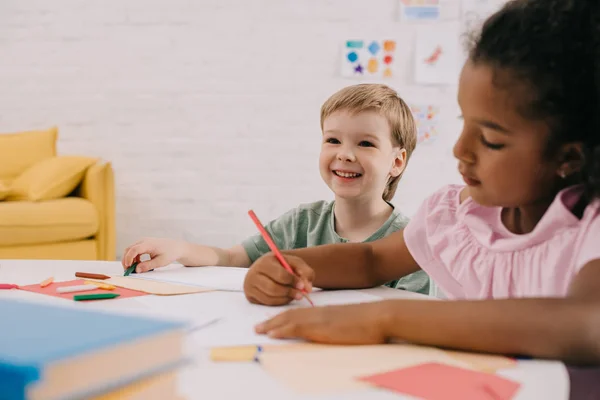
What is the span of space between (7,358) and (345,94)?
1218 mm

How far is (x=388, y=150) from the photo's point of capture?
4.88 ft

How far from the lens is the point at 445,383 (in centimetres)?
48

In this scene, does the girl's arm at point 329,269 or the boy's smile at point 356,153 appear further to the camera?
the boy's smile at point 356,153

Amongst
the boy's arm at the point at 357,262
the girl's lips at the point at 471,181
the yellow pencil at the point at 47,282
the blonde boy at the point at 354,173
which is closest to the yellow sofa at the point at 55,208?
the blonde boy at the point at 354,173

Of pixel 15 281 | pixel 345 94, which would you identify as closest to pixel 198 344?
pixel 15 281

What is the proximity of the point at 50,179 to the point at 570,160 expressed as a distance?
Result: 2746 millimetres

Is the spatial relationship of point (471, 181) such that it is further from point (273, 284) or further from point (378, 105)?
point (378, 105)

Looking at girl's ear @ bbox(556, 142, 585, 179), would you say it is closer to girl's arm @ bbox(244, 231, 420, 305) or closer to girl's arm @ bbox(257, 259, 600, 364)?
girl's arm @ bbox(257, 259, 600, 364)

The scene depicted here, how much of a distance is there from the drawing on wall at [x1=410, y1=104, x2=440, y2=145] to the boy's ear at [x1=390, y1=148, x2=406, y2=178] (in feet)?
6.13

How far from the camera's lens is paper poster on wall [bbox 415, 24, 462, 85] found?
342 cm

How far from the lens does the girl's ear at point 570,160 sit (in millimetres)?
733

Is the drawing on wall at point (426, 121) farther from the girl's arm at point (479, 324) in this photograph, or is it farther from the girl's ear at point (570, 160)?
the girl's arm at point (479, 324)

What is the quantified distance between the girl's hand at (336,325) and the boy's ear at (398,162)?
3.13 feet

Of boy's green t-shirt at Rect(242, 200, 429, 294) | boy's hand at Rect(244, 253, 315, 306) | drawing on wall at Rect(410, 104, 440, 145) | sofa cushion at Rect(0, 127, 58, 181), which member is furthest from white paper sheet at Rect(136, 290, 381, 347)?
sofa cushion at Rect(0, 127, 58, 181)
